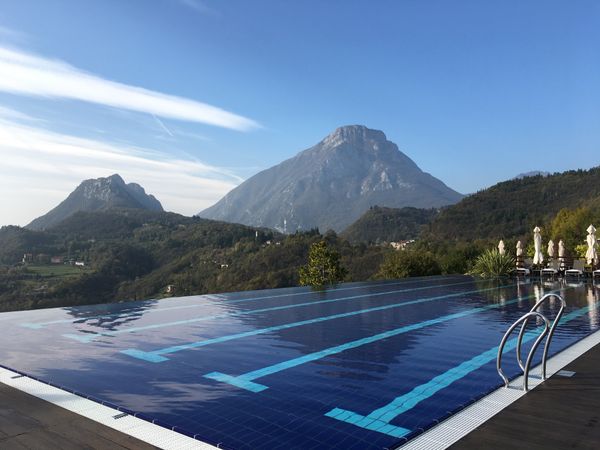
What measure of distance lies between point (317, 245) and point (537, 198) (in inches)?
1407

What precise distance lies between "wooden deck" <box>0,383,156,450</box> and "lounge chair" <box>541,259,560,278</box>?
45.4ft

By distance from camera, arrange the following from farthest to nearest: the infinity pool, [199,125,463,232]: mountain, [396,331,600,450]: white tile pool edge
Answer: [199,125,463,232]: mountain < the infinity pool < [396,331,600,450]: white tile pool edge

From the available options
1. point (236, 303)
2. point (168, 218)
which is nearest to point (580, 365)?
point (236, 303)

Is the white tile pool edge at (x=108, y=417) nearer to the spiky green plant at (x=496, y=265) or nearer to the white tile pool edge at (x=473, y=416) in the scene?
the white tile pool edge at (x=473, y=416)

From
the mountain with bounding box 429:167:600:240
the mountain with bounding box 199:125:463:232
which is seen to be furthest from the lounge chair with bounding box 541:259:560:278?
the mountain with bounding box 199:125:463:232

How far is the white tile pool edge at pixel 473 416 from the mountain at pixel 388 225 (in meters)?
62.2

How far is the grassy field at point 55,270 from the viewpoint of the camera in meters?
47.4

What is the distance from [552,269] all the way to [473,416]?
1242 centimetres

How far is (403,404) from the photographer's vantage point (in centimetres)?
327

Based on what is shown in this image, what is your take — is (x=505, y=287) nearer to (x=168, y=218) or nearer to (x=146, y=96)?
(x=146, y=96)

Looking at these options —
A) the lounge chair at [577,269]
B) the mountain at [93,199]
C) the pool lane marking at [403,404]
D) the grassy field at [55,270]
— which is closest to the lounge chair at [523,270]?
the lounge chair at [577,269]

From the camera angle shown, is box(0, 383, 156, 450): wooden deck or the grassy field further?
the grassy field

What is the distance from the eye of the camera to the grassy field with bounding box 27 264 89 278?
47.4 m

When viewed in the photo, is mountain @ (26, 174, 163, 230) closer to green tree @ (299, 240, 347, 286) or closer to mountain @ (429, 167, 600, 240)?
mountain @ (429, 167, 600, 240)
